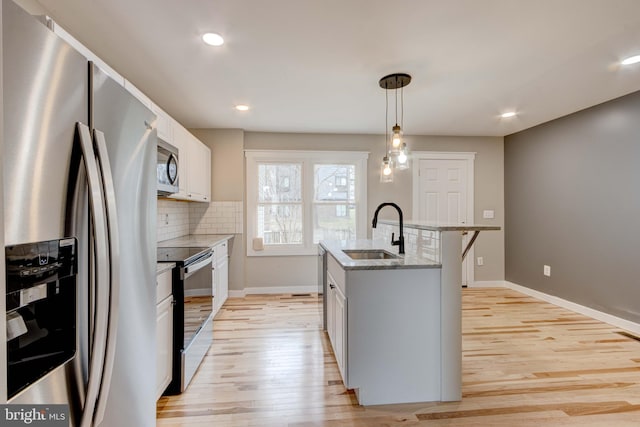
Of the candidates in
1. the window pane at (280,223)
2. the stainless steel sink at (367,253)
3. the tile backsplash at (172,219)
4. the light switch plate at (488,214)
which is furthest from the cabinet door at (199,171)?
the light switch plate at (488,214)

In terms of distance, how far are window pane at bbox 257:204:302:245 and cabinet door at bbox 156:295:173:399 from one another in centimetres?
264

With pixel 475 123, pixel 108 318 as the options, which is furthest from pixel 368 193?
pixel 108 318

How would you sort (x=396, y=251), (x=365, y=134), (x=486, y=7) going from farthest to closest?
(x=365, y=134) < (x=396, y=251) < (x=486, y=7)

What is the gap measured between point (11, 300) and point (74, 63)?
1.98 feet

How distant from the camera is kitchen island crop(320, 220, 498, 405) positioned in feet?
6.38

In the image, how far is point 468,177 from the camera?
16.2 ft

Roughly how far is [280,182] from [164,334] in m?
3.04

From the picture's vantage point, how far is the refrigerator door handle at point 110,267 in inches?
33.5

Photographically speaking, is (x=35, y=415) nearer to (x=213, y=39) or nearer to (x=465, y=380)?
(x=213, y=39)

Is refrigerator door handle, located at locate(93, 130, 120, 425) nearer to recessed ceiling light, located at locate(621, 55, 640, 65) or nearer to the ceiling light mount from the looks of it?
the ceiling light mount

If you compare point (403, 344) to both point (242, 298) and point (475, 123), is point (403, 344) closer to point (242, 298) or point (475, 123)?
point (242, 298)

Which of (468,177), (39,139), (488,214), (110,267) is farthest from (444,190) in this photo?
(39,139)

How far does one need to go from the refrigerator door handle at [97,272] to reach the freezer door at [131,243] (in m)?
0.05

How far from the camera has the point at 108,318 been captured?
2.84ft
